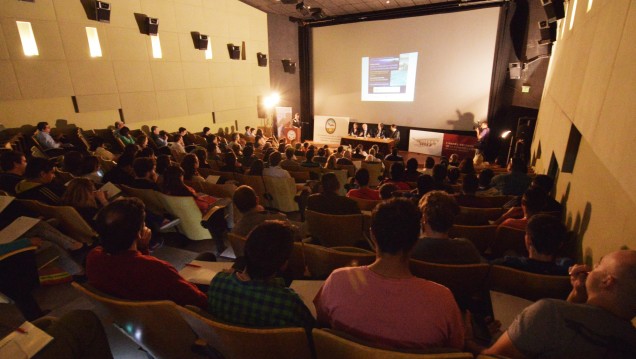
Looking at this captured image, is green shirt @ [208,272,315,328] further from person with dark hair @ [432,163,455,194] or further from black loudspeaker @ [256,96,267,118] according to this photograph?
black loudspeaker @ [256,96,267,118]

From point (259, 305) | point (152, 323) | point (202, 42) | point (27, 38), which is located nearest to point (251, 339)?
point (259, 305)

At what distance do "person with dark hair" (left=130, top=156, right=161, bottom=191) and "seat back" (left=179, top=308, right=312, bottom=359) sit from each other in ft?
8.42

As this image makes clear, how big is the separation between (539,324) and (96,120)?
31.7 ft

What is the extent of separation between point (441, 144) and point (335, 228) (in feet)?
30.4

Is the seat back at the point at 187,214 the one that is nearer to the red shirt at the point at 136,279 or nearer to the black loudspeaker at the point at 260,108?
the red shirt at the point at 136,279

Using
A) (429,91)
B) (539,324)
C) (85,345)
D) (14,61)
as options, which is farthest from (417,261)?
(429,91)

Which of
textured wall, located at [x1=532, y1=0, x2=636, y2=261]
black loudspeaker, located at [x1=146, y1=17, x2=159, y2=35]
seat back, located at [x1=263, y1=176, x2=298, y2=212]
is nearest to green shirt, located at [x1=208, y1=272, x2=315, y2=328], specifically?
textured wall, located at [x1=532, y1=0, x2=636, y2=261]

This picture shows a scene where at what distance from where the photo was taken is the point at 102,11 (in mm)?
7434

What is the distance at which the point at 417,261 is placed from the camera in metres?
1.82

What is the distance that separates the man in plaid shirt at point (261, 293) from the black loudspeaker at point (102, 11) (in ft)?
28.8

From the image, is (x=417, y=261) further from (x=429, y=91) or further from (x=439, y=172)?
(x=429, y=91)

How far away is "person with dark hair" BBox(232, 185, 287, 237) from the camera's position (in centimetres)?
246

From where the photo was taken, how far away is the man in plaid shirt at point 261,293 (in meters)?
1.37

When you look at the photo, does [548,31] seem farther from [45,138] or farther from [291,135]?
[45,138]
